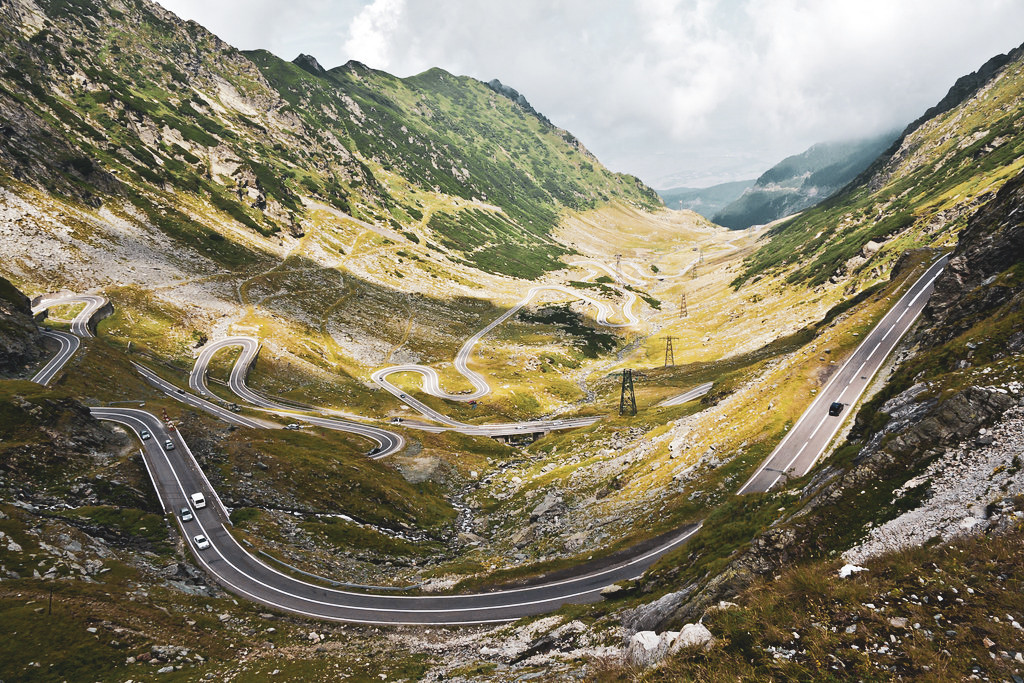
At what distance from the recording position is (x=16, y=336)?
213 ft

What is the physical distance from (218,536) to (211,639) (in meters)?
16.7

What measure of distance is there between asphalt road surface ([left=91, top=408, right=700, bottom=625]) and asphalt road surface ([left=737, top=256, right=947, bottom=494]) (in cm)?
1067

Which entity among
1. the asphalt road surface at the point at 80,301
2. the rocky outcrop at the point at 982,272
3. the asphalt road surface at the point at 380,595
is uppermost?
the asphalt road surface at the point at 80,301

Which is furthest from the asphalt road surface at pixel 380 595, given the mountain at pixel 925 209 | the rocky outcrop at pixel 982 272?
the mountain at pixel 925 209

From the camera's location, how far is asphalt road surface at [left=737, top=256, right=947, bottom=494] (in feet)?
141

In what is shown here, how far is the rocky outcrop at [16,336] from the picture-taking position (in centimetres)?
6234

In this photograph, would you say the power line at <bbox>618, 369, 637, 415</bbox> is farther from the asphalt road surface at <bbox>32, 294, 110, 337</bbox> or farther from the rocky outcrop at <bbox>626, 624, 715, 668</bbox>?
the asphalt road surface at <bbox>32, 294, 110, 337</bbox>

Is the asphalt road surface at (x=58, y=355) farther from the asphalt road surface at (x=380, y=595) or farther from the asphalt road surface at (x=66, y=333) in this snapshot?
the asphalt road surface at (x=380, y=595)

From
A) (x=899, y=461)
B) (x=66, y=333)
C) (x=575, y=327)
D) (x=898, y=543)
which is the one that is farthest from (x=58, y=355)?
(x=575, y=327)

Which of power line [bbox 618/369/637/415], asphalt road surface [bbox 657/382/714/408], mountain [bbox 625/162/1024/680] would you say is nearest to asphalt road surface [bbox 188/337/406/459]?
power line [bbox 618/369/637/415]

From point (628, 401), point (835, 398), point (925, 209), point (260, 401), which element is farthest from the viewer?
point (925, 209)

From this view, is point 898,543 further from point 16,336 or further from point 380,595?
point 16,336

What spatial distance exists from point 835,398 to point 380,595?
179ft

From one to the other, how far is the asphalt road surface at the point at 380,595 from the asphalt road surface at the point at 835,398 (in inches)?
420
